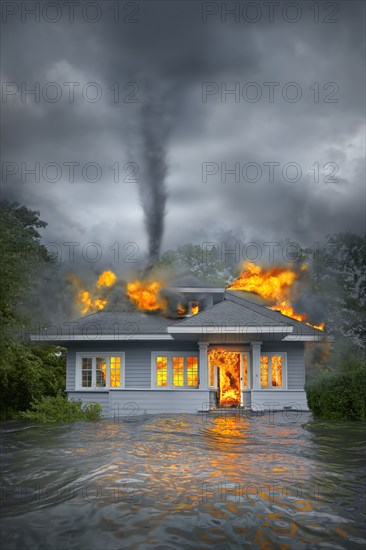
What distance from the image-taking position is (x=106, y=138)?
111 feet

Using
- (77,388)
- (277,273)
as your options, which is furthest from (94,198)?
(77,388)

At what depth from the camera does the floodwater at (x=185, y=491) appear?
6656 millimetres

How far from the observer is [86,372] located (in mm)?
25828

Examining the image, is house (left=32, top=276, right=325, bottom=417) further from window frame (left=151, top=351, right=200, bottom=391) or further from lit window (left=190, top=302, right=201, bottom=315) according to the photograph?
lit window (left=190, top=302, right=201, bottom=315)

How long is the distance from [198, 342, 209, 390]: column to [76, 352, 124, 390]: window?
12.5 feet

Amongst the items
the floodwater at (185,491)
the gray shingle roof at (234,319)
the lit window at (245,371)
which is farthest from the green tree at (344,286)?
the floodwater at (185,491)

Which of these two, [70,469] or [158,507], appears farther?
[70,469]

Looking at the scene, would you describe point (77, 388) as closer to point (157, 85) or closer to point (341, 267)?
point (157, 85)

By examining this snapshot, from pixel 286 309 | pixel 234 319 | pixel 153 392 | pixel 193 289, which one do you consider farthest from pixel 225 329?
pixel 286 309

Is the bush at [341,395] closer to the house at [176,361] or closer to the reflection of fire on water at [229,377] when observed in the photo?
the house at [176,361]

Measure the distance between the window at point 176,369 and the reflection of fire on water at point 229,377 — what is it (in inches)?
140

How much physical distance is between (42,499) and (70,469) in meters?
2.58

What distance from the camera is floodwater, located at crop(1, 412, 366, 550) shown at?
666cm

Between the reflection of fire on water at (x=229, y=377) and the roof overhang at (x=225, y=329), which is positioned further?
the reflection of fire on water at (x=229, y=377)
